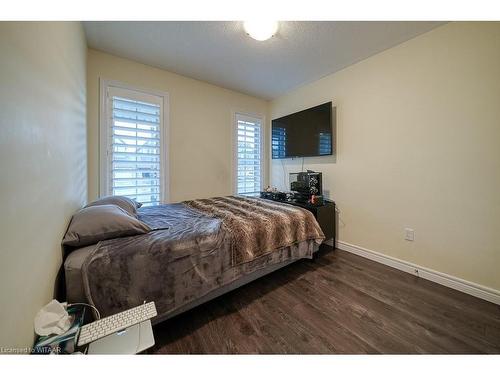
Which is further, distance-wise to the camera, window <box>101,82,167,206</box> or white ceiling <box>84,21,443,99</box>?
window <box>101,82,167,206</box>

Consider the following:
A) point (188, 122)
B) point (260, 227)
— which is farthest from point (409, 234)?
point (188, 122)

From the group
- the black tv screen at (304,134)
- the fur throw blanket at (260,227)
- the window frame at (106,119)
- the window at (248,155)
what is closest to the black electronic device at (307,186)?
the black tv screen at (304,134)

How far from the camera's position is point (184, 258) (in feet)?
4.51

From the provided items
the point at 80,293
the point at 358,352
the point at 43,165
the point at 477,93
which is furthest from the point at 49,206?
the point at 477,93

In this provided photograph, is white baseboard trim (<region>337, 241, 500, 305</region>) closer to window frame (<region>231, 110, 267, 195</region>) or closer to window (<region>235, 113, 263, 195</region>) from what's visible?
window (<region>235, 113, 263, 195</region>)

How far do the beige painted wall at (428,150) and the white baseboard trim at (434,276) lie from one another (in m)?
0.05

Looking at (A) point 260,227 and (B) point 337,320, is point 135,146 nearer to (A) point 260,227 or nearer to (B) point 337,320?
(A) point 260,227

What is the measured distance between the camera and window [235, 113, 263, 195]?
3793 millimetres

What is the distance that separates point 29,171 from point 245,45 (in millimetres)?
2351

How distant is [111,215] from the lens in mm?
1385

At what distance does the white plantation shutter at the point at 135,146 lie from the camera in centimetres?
254

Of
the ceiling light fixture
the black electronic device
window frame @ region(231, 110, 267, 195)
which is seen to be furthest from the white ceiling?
the black electronic device

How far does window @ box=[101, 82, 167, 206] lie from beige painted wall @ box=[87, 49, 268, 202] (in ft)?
0.35

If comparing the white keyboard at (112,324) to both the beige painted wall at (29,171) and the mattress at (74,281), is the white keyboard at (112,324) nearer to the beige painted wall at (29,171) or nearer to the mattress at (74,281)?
the beige painted wall at (29,171)
